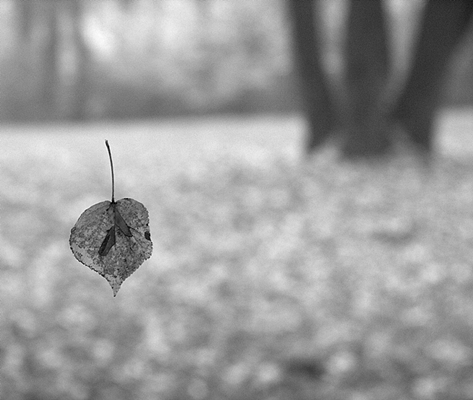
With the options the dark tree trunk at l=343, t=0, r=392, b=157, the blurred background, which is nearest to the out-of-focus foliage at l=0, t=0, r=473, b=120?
the blurred background

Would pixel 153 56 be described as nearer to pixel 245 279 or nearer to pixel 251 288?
pixel 245 279

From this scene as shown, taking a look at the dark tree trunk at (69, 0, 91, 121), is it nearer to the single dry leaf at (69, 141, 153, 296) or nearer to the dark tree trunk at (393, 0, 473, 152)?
the dark tree trunk at (393, 0, 473, 152)

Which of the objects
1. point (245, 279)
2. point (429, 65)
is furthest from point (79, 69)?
point (245, 279)

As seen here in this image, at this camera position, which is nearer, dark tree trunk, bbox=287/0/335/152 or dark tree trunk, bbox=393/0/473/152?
dark tree trunk, bbox=393/0/473/152

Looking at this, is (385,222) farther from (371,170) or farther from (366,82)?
(366,82)

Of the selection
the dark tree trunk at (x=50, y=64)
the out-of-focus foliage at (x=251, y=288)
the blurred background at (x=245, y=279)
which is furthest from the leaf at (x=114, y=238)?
the dark tree trunk at (x=50, y=64)
